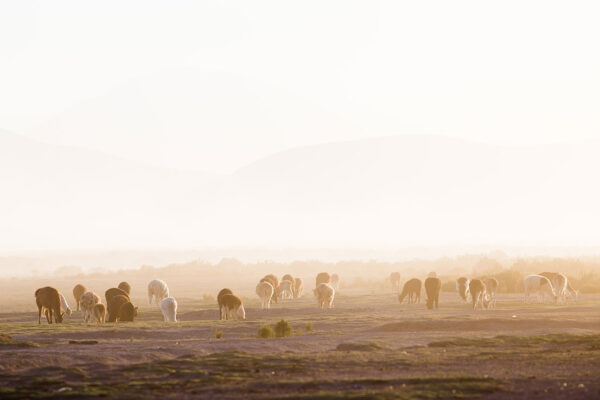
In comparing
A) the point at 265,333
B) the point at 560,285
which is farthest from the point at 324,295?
the point at 265,333

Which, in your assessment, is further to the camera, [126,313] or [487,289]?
[487,289]

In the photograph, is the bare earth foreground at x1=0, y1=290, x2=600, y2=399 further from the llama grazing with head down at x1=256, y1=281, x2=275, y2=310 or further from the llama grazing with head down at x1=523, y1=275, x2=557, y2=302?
the llama grazing with head down at x1=256, y1=281, x2=275, y2=310

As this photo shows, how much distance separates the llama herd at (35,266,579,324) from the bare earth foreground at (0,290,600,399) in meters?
0.97

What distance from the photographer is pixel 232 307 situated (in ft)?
133

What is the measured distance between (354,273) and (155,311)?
5761 cm

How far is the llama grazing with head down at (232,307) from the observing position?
40.6m

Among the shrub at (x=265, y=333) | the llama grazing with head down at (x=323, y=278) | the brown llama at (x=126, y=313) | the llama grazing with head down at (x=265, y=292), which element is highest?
the llama grazing with head down at (x=323, y=278)

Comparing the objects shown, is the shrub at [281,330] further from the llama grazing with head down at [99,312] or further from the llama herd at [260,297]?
the llama grazing with head down at [99,312]

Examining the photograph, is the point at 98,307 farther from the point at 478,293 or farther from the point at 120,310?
the point at 478,293

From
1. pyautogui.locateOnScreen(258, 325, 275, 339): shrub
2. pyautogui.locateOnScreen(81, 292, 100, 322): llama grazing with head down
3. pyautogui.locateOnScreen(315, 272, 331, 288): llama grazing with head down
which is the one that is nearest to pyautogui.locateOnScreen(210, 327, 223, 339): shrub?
pyautogui.locateOnScreen(258, 325, 275, 339): shrub

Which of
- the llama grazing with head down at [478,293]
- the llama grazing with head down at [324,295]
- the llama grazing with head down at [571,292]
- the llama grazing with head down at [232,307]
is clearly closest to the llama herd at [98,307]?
the llama grazing with head down at [232,307]

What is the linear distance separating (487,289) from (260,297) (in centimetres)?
1164

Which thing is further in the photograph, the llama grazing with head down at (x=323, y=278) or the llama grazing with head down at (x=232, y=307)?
the llama grazing with head down at (x=323, y=278)

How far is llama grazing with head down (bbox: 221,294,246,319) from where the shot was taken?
40594 mm
